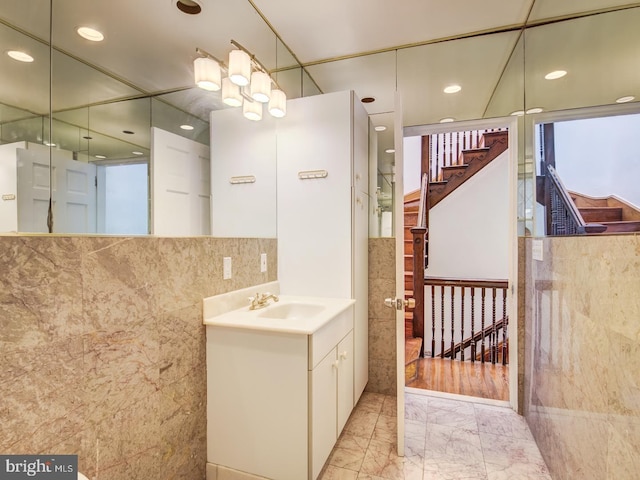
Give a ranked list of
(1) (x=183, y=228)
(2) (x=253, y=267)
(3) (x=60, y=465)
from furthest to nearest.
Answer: (2) (x=253, y=267) → (1) (x=183, y=228) → (3) (x=60, y=465)

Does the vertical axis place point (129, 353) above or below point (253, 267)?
below

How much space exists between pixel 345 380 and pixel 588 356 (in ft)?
4.14

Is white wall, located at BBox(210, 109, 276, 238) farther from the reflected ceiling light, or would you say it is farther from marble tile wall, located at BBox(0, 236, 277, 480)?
marble tile wall, located at BBox(0, 236, 277, 480)

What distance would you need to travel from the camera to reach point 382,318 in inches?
101

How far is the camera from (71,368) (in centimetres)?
101

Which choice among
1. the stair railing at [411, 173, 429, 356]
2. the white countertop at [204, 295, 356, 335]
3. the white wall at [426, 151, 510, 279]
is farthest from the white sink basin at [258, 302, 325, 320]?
the white wall at [426, 151, 510, 279]

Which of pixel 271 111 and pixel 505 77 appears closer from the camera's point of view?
pixel 271 111

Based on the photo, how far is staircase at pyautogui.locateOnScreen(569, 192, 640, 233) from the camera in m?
1.02

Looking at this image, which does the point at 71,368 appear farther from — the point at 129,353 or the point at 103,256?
the point at 103,256

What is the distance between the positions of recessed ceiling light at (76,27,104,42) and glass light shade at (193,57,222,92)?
516 mm

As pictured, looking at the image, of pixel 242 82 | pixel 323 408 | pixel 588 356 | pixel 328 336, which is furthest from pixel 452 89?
pixel 323 408

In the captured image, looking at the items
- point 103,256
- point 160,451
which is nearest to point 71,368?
point 103,256

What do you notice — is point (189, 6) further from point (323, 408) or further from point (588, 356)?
point (588, 356)

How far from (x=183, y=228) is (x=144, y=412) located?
0.82 meters
